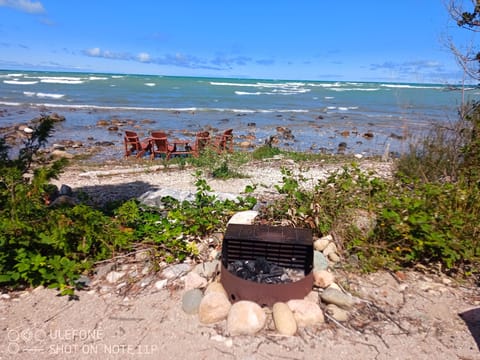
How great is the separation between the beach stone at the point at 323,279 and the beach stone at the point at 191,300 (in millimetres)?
1059

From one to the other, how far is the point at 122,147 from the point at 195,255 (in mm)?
10158

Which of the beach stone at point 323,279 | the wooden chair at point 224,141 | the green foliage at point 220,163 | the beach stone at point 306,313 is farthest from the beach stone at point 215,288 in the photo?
the wooden chair at point 224,141

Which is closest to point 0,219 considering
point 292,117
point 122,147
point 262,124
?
point 122,147

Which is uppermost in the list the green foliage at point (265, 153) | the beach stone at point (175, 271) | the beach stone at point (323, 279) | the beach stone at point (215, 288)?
the beach stone at point (323, 279)

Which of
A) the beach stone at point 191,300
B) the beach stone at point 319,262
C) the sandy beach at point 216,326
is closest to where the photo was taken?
the sandy beach at point 216,326

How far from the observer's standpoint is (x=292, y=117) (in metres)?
24.0

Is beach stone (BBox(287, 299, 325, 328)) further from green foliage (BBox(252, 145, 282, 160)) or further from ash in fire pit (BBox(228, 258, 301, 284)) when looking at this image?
green foliage (BBox(252, 145, 282, 160))

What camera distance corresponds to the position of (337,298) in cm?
303

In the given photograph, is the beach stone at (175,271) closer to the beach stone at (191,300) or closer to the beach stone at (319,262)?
the beach stone at (191,300)

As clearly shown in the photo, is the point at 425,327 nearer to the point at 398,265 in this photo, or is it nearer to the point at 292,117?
the point at 398,265

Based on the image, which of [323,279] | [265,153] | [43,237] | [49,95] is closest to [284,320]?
[323,279]

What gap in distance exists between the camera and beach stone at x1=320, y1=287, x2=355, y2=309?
3.02 m

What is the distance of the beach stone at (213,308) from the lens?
2.87 meters

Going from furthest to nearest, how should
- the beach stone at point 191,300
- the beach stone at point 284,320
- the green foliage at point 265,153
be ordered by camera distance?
the green foliage at point 265,153 → the beach stone at point 191,300 → the beach stone at point 284,320
